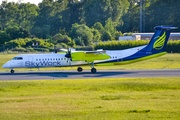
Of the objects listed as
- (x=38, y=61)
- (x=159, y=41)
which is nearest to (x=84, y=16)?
(x=159, y=41)

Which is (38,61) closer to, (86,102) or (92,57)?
(92,57)

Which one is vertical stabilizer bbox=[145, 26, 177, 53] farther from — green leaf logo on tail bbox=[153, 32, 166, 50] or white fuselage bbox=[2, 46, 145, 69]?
white fuselage bbox=[2, 46, 145, 69]

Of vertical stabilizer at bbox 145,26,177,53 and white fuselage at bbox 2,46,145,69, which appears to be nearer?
white fuselage at bbox 2,46,145,69

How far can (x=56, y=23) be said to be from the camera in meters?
112

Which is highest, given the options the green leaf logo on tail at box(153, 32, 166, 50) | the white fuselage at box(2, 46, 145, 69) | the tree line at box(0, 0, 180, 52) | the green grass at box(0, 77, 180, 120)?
the tree line at box(0, 0, 180, 52)

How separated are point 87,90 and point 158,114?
7.38 meters

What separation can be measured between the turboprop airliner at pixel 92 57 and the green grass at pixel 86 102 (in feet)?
32.3

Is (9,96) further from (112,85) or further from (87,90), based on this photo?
(112,85)

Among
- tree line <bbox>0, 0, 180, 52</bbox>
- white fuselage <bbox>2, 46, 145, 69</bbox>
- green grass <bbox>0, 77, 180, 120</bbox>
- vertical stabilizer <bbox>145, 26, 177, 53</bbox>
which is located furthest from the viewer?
tree line <bbox>0, 0, 180, 52</bbox>

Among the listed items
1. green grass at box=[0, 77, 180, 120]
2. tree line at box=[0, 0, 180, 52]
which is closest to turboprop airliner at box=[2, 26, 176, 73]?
green grass at box=[0, 77, 180, 120]

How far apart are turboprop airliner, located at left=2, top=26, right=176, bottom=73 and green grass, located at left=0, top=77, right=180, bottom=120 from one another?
985 centimetres

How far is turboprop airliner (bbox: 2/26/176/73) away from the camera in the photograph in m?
29.4

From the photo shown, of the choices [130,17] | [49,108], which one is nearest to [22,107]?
[49,108]

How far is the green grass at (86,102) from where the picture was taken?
11125mm
